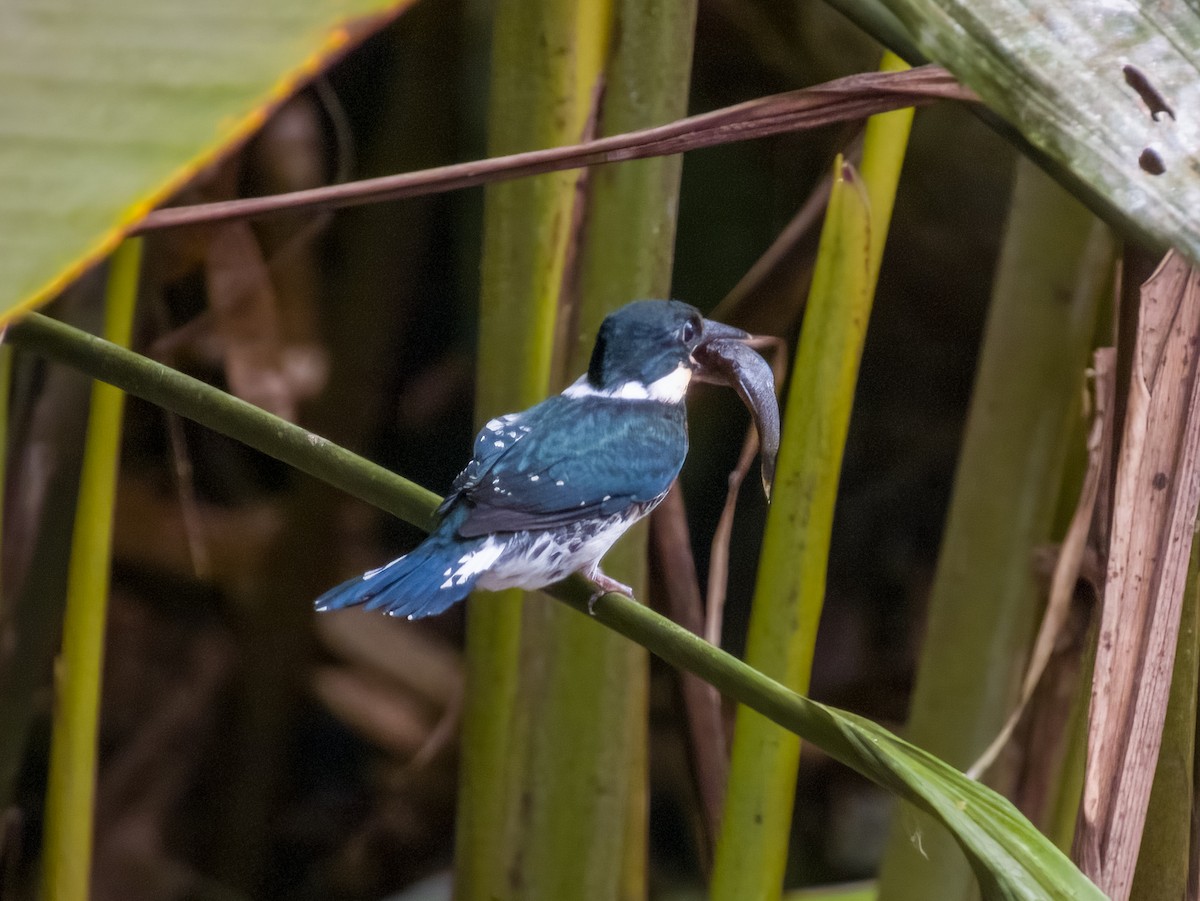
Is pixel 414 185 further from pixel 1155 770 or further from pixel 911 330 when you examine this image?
pixel 911 330

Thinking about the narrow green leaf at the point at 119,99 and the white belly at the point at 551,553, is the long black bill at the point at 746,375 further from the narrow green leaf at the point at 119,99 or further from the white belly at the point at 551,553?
the narrow green leaf at the point at 119,99

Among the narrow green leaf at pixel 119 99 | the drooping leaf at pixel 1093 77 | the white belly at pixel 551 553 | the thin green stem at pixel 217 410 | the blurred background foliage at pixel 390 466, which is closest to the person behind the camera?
the narrow green leaf at pixel 119 99

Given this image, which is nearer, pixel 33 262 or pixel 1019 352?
pixel 33 262

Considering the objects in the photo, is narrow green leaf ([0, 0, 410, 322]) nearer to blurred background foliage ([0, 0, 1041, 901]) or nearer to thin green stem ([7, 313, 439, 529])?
thin green stem ([7, 313, 439, 529])

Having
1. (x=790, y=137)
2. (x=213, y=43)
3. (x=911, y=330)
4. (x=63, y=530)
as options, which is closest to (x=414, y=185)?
(x=213, y=43)

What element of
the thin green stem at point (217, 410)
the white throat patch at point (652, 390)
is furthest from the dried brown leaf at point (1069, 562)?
the thin green stem at point (217, 410)

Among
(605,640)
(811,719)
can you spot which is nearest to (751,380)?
(605,640)

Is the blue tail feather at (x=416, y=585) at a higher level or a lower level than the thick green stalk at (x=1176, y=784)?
higher
